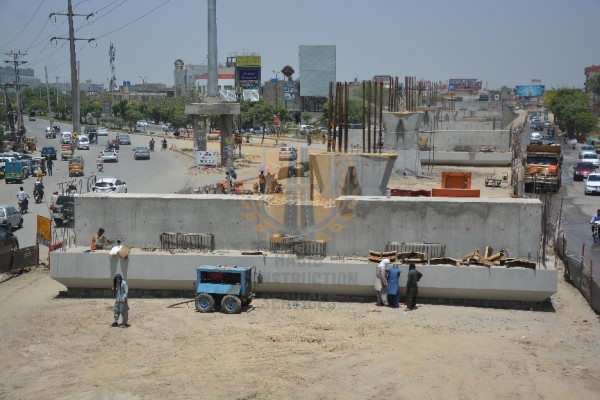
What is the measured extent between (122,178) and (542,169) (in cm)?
2627

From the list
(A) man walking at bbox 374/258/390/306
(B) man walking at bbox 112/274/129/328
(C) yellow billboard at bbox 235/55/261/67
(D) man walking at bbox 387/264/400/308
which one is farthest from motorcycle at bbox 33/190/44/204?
(C) yellow billboard at bbox 235/55/261/67

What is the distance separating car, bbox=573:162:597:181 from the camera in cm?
4634

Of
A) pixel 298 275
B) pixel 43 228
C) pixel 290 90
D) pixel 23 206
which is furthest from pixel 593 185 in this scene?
pixel 290 90

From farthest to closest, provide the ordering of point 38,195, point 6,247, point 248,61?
point 248,61
point 38,195
point 6,247

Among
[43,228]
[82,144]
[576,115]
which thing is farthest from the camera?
[576,115]

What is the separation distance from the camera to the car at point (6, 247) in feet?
69.5

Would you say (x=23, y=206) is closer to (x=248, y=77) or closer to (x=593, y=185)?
(x=593, y=185)

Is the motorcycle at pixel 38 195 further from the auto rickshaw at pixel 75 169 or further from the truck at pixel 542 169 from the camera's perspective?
the truck at pixel 542 169

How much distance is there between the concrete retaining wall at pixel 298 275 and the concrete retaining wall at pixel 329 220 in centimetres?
67

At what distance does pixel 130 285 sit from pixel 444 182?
1677cm

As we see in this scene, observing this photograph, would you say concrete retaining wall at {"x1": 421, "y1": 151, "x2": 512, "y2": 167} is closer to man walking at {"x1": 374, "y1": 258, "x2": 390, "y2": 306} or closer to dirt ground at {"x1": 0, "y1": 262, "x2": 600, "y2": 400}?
dirt ground at {"x1": 0, "y1": 262, "x2": 600, "y2": 400}

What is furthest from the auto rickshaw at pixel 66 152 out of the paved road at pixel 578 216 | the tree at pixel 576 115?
the tree at pixel 576 115

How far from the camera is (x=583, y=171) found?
153ft

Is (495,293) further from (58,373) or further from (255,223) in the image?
(58,373)
